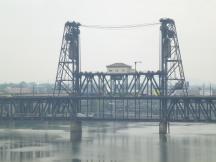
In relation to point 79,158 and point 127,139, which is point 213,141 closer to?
point 127,139

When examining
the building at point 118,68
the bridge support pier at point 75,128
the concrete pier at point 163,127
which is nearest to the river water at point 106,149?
the bridge support pier at point 75,128

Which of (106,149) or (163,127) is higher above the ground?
(163,127)

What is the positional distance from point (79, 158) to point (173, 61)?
115 ft

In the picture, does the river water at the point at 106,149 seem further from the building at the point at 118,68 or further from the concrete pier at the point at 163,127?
the building at the point at 118,68

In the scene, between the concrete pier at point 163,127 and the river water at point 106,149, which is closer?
the river water at point 106,149

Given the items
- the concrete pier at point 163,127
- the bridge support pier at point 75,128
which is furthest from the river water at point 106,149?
the concrete pier at point 163,127

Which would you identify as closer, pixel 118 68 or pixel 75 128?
pixel 75 128

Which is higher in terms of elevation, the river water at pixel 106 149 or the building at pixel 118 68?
the building at pixel 118 68

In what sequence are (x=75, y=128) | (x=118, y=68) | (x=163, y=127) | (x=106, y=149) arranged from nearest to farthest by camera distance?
(x=106, y=149)
(x=163, y=127)
(x=75, y=128)
(x=118, y=68)

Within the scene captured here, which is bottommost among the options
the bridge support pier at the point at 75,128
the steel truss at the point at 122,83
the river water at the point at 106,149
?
the river water at the point at 106,149

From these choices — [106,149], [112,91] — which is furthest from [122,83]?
[106,149]

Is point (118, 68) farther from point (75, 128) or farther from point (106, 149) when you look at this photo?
point (106, 149)

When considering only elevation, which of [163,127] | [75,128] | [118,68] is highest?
[118,68]

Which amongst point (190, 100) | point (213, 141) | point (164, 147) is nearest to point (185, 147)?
point (164, 147)
